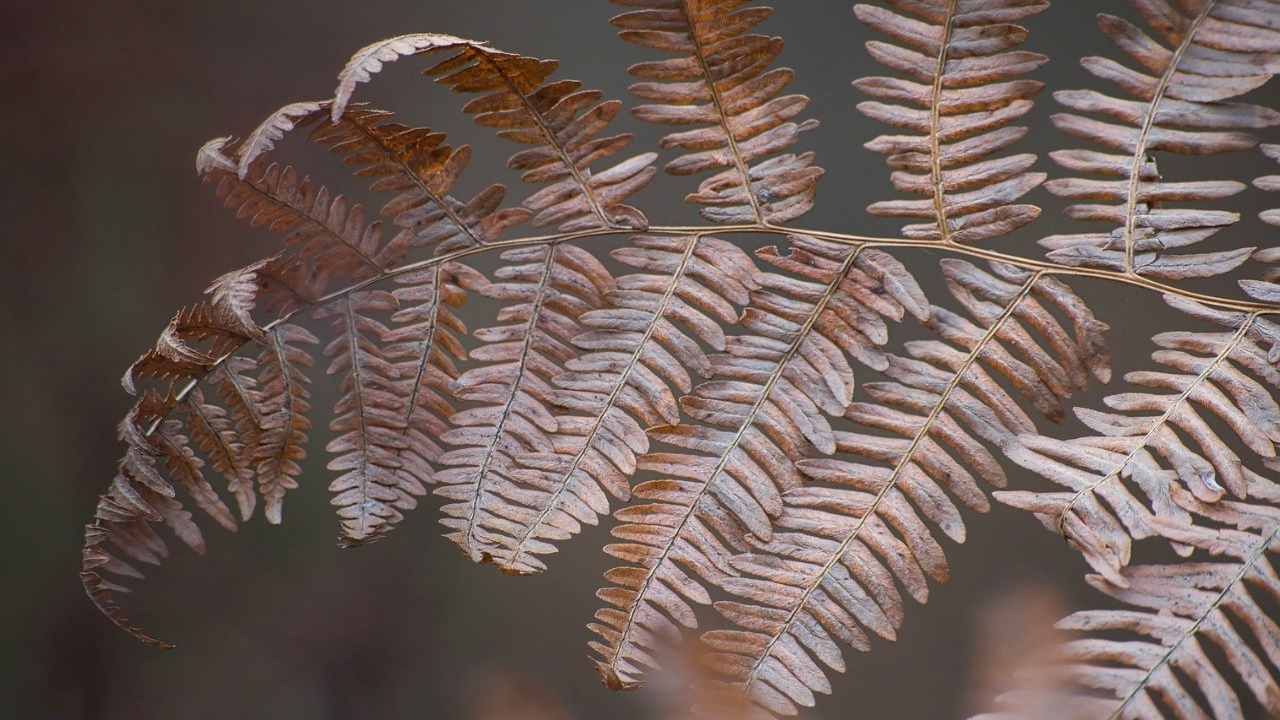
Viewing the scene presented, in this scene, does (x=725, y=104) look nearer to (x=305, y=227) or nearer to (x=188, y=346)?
(x=305, y=227)

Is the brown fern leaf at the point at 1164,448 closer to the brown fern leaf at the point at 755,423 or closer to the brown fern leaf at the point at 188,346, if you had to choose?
the brown fern leaf at the point at 755,423

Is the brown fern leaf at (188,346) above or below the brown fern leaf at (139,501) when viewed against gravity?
above

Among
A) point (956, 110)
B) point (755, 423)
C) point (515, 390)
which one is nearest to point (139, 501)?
point (515, 390)

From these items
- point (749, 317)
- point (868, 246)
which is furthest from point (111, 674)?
point (868, 246)

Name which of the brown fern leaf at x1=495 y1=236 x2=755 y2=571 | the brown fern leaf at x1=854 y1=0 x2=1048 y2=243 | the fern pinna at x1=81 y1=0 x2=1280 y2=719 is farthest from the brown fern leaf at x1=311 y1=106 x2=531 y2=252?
the brown fern leaf at x1=854 y1=0 x2=1048 y2=243

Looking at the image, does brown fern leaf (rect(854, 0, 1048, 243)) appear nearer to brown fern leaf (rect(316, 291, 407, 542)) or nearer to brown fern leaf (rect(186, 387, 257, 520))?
brown fern leaf (rect(316, 291, 407, 542))

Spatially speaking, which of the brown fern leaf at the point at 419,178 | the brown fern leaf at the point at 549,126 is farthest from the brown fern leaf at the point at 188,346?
the brown fern leaf at the point at 549,126
